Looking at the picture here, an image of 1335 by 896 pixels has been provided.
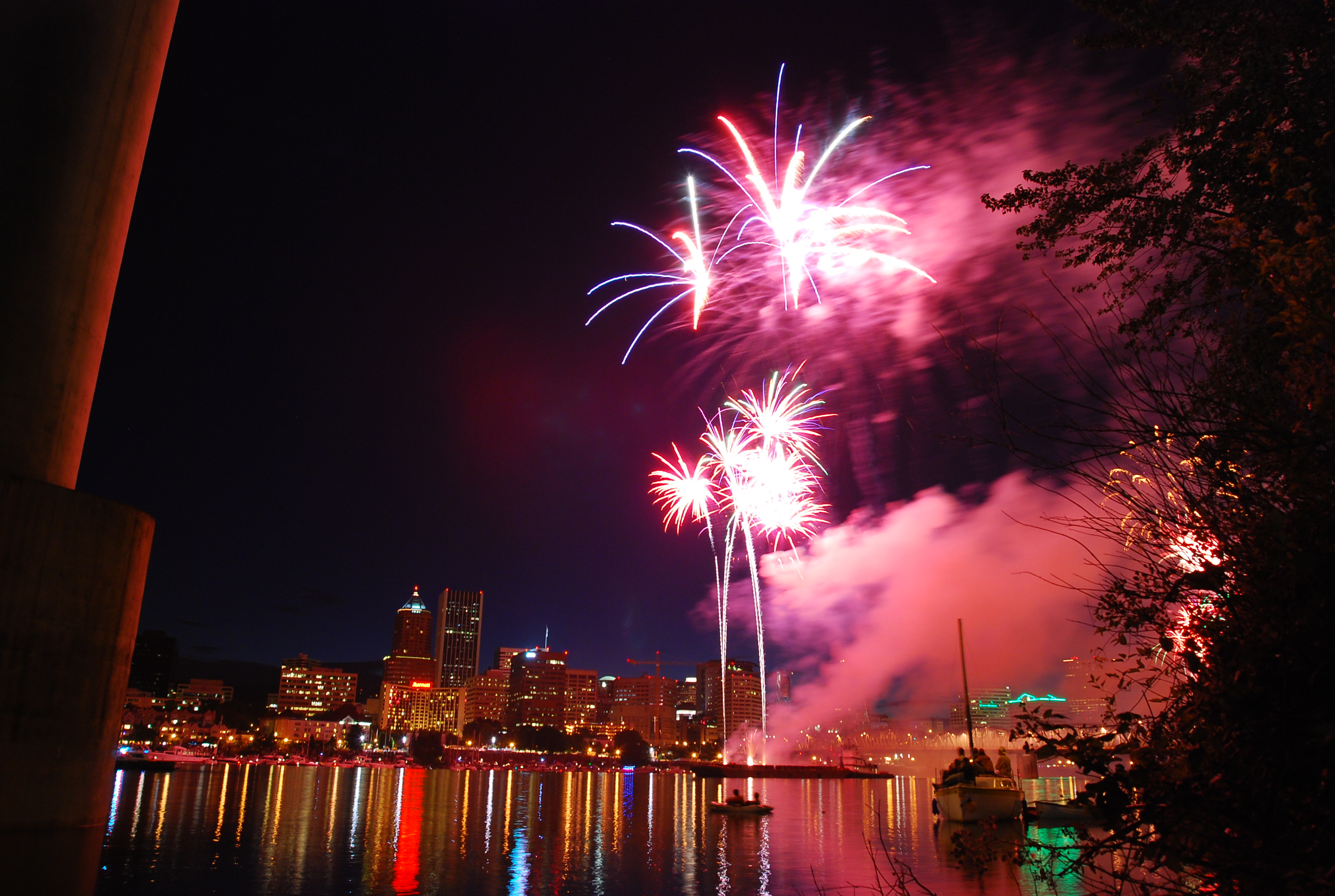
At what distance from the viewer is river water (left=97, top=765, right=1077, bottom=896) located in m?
22.9

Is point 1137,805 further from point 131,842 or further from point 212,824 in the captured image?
point 212,824

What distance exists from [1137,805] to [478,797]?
7735cm

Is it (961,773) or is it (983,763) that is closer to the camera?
(961,773)

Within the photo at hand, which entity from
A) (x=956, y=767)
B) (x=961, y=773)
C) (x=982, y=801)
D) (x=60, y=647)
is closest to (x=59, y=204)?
(x=60, y=647)

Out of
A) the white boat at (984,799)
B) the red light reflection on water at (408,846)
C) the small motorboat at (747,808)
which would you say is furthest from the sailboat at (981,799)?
the red light reflection on water at (408,846)

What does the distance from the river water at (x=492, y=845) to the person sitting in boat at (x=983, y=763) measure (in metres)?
3.47

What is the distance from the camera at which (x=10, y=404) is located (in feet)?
57.3

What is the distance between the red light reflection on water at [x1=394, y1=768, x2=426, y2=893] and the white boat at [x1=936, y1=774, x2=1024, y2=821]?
957 inches

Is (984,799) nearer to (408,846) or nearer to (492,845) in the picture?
(492,845)

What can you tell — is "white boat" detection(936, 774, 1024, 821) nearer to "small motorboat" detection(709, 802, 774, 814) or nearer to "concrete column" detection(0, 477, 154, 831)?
"small motorboat" detection(709, 802, 774, 814)

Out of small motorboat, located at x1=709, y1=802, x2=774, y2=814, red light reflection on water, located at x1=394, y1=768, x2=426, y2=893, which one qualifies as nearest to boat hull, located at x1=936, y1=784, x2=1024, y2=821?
small motorboat, located at x1=709, y1=802, x2=774, y2=814

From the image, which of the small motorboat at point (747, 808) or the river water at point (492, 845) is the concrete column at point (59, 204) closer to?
the river water at point (492, 845)

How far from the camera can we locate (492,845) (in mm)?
33469

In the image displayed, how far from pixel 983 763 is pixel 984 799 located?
5052 millimetres
